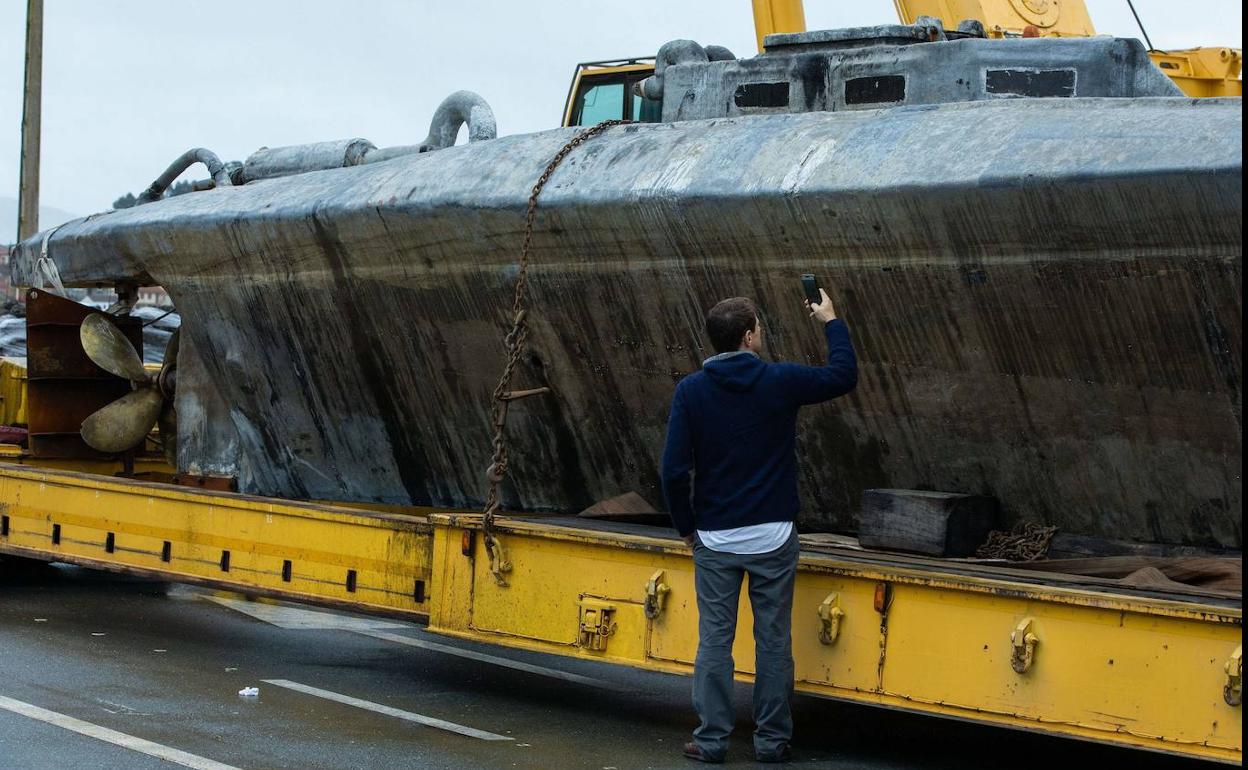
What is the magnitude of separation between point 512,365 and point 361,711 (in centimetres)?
154

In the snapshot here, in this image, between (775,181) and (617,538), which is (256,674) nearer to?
(617,538)

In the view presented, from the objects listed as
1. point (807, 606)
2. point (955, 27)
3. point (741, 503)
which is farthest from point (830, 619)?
point (955, 27)

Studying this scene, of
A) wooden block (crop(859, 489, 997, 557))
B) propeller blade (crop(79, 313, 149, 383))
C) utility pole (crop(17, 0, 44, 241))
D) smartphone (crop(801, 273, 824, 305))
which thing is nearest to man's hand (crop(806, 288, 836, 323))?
smartphone (crop(801, 273, 824, 305))

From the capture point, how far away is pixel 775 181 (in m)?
6.67

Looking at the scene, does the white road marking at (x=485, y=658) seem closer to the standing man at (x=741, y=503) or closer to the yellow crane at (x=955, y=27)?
the standing man at (x=741, y=503)

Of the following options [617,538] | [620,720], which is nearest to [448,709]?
[620,720]

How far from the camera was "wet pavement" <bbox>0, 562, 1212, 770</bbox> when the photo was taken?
616 cm

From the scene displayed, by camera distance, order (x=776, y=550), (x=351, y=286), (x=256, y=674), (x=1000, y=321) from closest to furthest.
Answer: (x=776, y=550) < (x=1000, y=321) < (x=256, y=674) < (x=351, y=286)

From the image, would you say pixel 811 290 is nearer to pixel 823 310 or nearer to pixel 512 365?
pixel 823 310

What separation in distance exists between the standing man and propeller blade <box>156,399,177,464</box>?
551 centimetres

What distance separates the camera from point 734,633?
6.08m

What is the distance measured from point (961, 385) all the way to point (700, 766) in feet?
5.71

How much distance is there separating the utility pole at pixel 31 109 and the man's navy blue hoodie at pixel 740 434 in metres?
18.2

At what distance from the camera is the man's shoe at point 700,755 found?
240 inches
